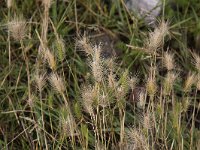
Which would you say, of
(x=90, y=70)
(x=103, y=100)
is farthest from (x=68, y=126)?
(x=90, y=70)

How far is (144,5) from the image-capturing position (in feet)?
9.50

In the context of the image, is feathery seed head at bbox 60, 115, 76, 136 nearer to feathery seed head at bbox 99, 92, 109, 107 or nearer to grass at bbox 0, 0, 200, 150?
grass at bbox 0, 0, 200, 150

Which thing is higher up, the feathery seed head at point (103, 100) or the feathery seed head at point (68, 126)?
the feathery seed head at point (103, 100)

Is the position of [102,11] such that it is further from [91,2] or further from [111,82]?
[111,82]

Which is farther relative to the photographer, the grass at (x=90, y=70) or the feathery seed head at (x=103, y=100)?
the grass at (x=90, y=70)

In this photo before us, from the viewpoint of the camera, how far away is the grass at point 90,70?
2.15 metres

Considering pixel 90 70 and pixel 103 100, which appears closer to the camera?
Answer: pixel 103 100

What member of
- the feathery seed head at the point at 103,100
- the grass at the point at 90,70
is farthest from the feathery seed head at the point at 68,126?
the feathery seed head at the point at 103,100

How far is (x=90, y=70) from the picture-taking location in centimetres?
260

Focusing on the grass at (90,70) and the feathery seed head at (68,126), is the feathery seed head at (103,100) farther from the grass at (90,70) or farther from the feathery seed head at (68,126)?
the feathery seed head at (68,126)

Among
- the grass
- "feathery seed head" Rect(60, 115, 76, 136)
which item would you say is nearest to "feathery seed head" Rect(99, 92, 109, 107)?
the grass

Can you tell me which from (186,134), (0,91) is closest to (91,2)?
(0,91)

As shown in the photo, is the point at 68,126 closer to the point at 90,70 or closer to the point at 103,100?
the point at 103,100

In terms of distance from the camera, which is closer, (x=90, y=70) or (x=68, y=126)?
(x=68, y=126)
